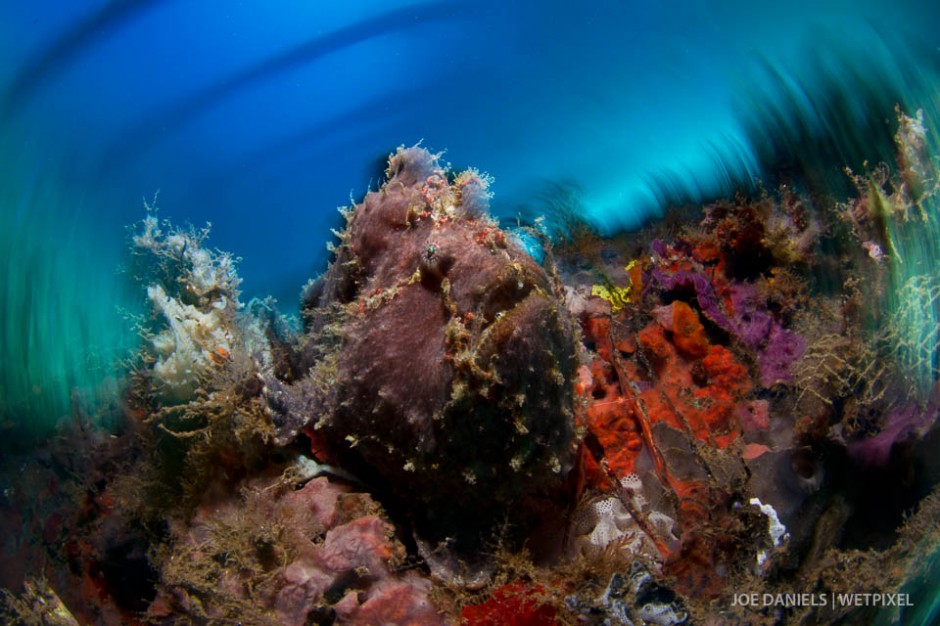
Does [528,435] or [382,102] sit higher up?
[382,102]

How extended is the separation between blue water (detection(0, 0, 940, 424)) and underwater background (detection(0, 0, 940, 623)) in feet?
0.06

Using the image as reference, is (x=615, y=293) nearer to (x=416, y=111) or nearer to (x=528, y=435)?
(x=416, y=111)

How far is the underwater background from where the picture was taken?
4.14 metres

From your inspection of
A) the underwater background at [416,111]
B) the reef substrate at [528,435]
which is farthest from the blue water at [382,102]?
the reef substrate at [528,435]

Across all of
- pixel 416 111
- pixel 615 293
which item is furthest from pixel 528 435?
pixel 416 111

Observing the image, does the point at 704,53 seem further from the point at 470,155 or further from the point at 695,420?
the point at 695,420

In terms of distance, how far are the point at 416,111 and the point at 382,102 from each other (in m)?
0.36

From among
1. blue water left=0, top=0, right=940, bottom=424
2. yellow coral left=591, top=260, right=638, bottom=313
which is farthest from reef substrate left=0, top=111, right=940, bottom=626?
blue water left=0, top=0, right=940, bottom=424

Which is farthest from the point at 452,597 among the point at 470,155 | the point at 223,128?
the point at 223,128

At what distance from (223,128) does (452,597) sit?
4923mm

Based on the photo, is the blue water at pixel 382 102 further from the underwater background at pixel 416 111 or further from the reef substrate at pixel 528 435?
the reef substrate at pixel 528 435

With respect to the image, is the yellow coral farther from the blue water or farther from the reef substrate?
the blue water

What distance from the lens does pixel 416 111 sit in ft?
16.3

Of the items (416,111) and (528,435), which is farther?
(416,111)
